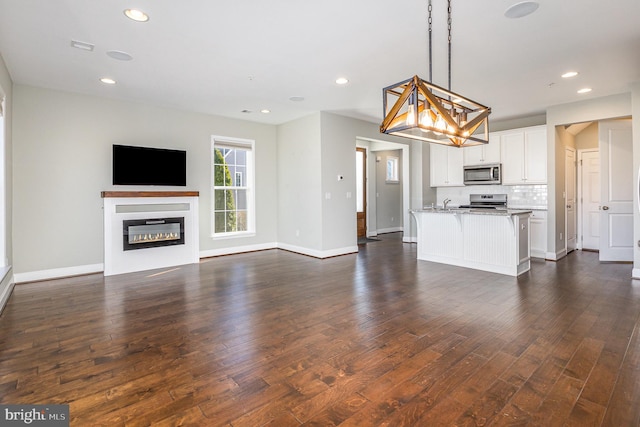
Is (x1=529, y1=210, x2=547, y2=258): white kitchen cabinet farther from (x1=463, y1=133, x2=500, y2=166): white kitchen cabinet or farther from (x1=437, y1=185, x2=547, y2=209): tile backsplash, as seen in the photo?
(x1=463, y1=133, x2=500, y2=166): white kitchen cabinet

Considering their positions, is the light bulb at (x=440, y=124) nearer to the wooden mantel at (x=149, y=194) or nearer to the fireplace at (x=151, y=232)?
the wooden mantel at (x=149, y=194)

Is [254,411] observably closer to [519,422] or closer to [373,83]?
[519,422]

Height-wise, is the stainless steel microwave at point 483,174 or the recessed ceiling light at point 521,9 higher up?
the recessed ceiling light at point 521,9

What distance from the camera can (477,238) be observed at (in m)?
5.06

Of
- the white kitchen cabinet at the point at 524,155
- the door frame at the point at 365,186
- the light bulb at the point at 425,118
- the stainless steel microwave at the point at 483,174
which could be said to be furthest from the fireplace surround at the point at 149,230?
the white kitchen cabinet at the point at 524,155

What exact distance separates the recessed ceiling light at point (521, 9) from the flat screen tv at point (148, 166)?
16.7 feet

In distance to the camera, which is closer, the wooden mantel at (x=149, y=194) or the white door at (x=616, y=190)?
the wooden mantel at (x=149, y=194)

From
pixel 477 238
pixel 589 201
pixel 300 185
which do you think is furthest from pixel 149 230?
pixel 589 201

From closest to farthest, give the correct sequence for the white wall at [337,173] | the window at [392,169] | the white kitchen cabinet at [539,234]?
the white kitchen cabinet at [539,234] < the white wall at [337,173] < the window at [392,169]

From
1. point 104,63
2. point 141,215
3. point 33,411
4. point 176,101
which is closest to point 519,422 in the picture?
point 33,411

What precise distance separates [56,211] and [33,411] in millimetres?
3878

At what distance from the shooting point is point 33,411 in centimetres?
183

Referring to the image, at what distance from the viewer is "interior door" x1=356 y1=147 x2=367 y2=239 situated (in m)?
8.84

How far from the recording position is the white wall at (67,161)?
4.55 m
